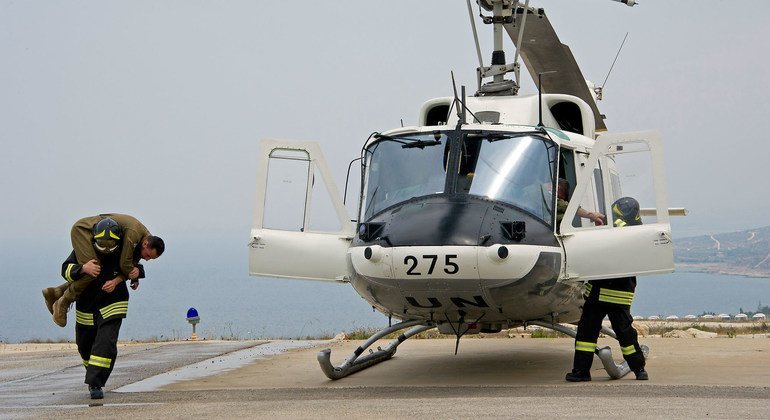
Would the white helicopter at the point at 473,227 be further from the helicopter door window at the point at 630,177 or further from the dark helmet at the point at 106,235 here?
the dark helmet at the point at 106,235

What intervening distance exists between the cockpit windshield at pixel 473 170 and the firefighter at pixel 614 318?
72 centimetres

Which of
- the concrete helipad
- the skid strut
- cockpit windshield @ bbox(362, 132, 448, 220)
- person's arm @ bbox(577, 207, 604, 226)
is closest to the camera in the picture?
the concrete helipad

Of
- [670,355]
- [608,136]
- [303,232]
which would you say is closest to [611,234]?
[608,136]

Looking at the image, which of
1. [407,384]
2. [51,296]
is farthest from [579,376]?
[51,296]

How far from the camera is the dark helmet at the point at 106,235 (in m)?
9.46

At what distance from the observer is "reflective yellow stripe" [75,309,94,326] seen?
971 centimetres

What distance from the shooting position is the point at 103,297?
9.61 metres

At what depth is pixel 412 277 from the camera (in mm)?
9039

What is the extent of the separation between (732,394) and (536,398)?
5.07 ft

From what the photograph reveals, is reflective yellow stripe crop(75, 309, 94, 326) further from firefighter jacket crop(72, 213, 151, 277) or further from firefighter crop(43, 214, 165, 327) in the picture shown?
firefighter jacket crop(72, 213, 151, 277)


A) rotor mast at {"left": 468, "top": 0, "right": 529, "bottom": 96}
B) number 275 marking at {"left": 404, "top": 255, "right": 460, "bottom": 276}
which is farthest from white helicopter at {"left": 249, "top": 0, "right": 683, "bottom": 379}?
rotor mast at {"left": 468, "top": 0, "right": 529, "bottom": 96}

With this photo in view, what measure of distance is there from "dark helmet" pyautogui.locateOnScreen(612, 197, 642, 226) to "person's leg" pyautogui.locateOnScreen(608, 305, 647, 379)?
0.79 metres

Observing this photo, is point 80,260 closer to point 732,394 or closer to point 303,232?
point 303,232

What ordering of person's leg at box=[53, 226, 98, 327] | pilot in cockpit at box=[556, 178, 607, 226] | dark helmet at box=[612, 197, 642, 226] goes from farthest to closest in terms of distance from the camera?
pilot in cockpit at box=[556, 178, 607, 226]
dark helmet at box=[612, 197, 642, 226]
person's leg at box=[53, 226, 98, 327]
